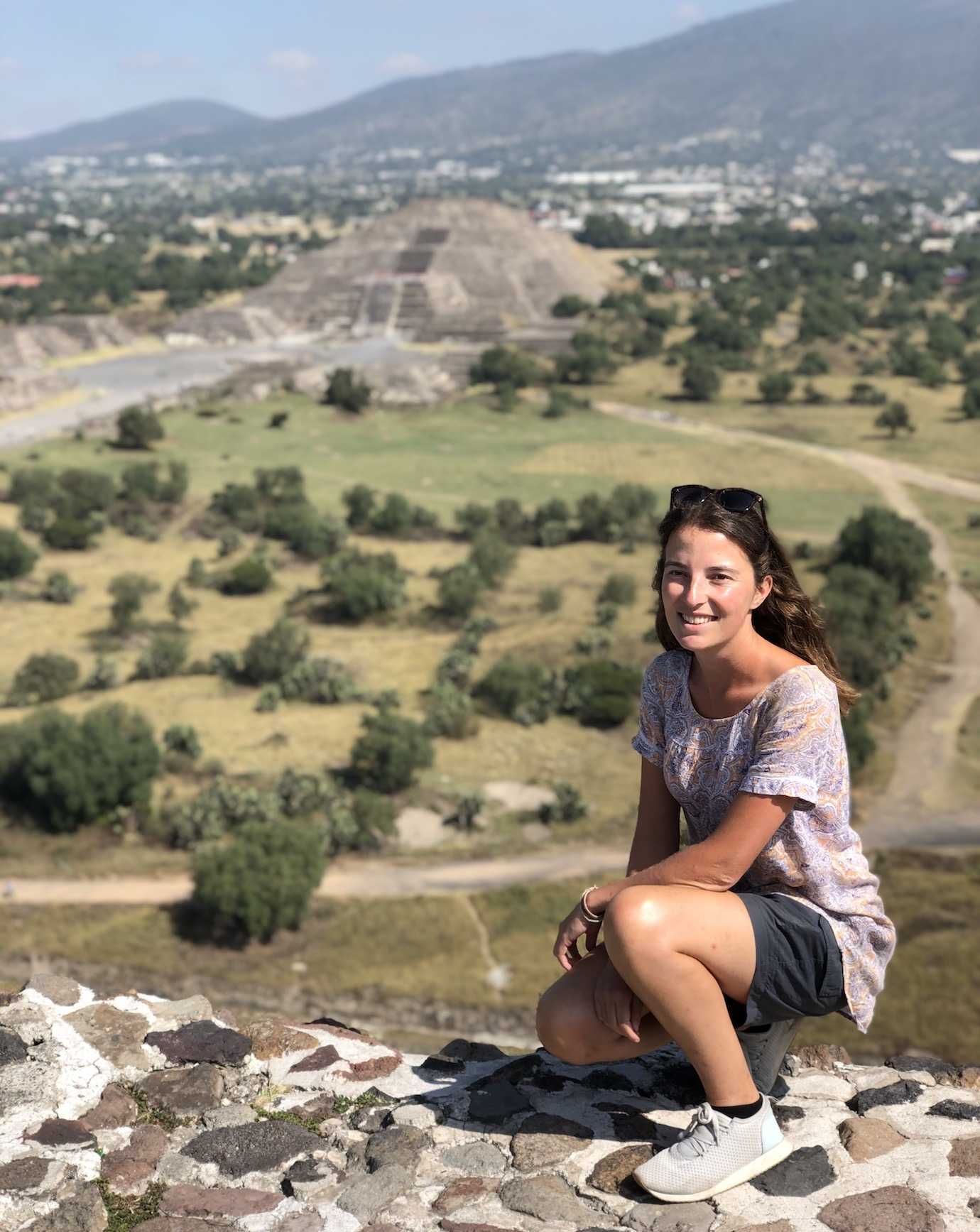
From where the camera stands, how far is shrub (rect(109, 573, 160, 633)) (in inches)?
1436

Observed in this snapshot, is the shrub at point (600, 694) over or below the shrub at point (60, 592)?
below

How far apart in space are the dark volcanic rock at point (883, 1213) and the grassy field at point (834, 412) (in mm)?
55333

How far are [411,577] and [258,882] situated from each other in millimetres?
21815

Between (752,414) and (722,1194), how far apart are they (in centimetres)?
6746

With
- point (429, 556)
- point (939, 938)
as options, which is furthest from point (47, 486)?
point (939, 938)

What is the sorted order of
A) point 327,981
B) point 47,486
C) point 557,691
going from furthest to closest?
point 47,486 < point 557,691 < point 327,981

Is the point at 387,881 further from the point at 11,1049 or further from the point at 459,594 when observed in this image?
the point at 11,1049

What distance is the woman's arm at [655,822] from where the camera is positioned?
5703 millimetres

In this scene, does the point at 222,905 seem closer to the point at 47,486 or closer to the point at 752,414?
the point at 47,486

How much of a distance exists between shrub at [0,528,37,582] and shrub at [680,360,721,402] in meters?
42.7

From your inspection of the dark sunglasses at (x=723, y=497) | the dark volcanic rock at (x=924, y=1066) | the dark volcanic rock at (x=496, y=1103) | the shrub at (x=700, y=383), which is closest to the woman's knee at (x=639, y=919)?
the dark volcanic rock at (x=496, y=1103)

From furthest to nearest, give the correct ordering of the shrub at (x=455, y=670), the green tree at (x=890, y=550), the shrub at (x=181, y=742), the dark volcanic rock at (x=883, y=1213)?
the green tree at (x=890, y=550) < the shrub at (x=455, y=670) < the shrub at (x=181, y=742) < the dark volcanic rock at (x=883, y=1213)

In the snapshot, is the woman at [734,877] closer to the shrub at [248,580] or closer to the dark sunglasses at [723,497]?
the dark sunglasses at [723,497]

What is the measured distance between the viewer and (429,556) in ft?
145
